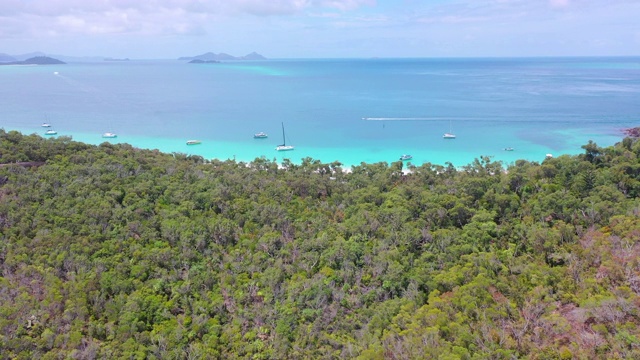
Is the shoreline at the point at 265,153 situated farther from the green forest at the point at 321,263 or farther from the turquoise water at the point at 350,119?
the green forest at the point at 321,263

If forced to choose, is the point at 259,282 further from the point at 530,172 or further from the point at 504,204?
the point at 530,172

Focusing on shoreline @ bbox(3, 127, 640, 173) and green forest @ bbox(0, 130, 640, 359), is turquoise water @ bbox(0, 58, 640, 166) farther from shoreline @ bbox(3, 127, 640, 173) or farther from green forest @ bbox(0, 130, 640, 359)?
green forest @ bbox(0, 130, 640, 359)

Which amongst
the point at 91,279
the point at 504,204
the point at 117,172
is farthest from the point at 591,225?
the point at 117,172

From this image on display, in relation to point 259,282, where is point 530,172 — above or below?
above

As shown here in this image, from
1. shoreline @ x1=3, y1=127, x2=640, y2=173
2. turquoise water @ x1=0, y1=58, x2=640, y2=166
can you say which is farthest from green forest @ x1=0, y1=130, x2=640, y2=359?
turquoise water @ x1=0, y1=58, x2=640, y2=166

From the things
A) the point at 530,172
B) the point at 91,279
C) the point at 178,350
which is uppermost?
the point at 530,172

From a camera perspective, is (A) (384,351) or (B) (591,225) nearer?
(A) (384,351)

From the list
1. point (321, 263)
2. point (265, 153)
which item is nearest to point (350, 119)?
point (265, 153)

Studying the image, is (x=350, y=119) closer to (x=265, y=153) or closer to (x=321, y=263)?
(x=265, y=153)

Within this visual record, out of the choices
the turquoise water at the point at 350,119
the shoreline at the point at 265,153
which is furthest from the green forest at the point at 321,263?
the turquoise water at the point at 350,119
